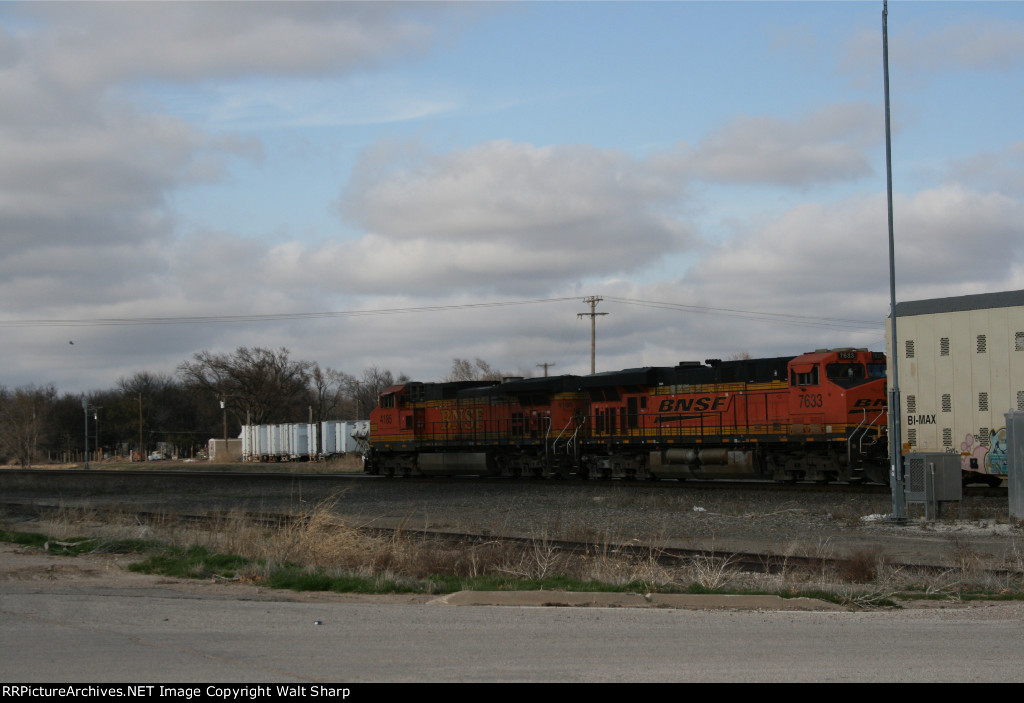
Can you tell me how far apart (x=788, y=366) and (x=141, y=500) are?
20162mm

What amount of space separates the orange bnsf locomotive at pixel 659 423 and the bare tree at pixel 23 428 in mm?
59593

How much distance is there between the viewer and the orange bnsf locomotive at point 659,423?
91.6 feet

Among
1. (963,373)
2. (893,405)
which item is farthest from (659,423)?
(893,405)

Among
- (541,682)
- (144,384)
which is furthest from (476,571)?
(144,384)

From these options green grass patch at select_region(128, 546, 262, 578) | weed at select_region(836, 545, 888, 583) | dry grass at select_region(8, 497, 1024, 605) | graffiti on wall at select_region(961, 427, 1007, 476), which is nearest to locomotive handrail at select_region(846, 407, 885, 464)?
graffiti on wall at select_region(961, 427, 1007, 476)

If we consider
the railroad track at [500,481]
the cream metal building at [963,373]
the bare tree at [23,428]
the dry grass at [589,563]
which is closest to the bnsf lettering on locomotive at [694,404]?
the railroad track at [500,481]

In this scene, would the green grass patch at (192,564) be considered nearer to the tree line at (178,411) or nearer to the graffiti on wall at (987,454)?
the graffiti on wall at (987,454)

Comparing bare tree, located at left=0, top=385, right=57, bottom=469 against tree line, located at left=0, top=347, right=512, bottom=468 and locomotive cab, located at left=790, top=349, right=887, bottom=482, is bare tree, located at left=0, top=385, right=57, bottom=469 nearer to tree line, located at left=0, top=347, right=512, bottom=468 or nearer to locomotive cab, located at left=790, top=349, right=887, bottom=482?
tree line, located at left=0, top=347, right=512, bottom=468

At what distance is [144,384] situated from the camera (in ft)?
473

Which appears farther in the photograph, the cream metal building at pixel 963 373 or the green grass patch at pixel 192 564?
the cream metal building at pixel 963 373

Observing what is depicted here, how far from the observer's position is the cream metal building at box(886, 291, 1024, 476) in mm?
23562

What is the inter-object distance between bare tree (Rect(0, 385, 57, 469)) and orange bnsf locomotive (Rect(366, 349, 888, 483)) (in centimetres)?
5959

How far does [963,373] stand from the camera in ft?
80.1
